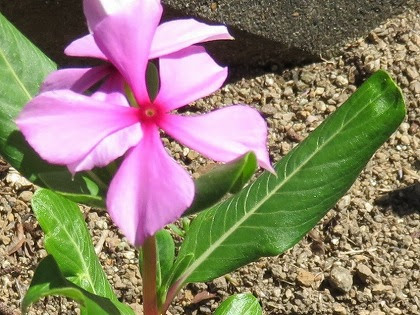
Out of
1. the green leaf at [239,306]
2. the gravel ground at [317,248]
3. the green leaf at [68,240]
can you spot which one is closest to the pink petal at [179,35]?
the green leaf at [68,240]

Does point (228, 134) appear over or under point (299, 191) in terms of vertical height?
over

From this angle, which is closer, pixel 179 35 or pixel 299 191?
pixel 179 35

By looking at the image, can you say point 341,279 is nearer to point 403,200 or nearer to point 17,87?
point 403,200

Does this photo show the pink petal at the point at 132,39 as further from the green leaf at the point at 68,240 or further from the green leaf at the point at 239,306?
the green leaf at the point at 239,306

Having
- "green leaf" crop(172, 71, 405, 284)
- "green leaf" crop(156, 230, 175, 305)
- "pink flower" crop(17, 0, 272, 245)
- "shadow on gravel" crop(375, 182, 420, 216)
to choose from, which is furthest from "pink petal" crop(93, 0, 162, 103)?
"shadow on gravel" crop(375, 182, 420, 216)

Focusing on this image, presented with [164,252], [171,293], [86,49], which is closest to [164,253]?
[164,252]

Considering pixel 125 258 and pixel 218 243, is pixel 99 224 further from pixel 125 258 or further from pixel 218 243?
pixel 218 243

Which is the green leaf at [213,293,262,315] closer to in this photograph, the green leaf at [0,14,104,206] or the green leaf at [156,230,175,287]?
the green leaf at [156,230,175,287]
